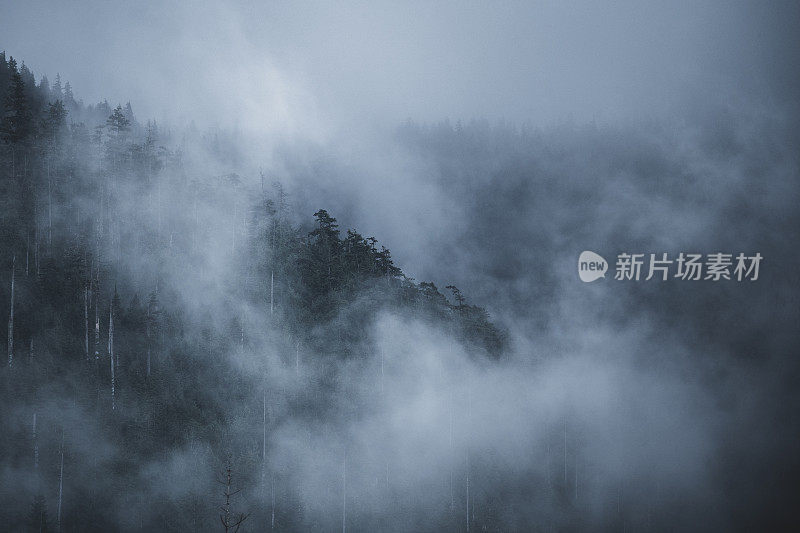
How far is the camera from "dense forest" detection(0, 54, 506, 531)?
132ft

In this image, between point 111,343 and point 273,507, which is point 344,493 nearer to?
point 273,507

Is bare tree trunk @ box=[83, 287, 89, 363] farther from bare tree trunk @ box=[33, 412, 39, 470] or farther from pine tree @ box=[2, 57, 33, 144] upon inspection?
pine tree @ box=[2, 57, 33, 144]

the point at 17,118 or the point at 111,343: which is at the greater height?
the point at 17,118

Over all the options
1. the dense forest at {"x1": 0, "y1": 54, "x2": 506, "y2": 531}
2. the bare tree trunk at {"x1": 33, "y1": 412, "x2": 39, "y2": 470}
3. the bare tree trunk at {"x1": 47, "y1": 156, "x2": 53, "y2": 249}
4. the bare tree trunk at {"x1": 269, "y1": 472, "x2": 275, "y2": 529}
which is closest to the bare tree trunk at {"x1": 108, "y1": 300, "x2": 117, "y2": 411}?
the dense forest at {"x1": 0, "y1": 54, "x2": 506, "y2": 531}

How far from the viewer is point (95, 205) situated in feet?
184

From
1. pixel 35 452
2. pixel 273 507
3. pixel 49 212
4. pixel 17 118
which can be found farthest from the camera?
pixel 17 118

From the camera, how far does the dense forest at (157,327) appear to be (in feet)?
132

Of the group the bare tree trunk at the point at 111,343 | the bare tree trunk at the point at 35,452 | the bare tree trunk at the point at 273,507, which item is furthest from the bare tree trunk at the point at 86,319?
the bare tree trunk at the point at 273,507

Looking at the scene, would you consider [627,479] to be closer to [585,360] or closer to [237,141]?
[585,360]

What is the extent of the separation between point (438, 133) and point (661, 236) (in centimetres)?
7652

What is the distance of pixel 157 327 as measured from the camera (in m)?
48.8

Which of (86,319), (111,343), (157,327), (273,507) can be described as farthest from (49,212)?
(273,507)

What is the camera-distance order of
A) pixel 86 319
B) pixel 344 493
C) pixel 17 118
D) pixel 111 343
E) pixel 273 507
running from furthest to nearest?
pixel 17 118 → pixel 344 493 → pixel 273 507 → pixel 86 319 → pixel 111 343

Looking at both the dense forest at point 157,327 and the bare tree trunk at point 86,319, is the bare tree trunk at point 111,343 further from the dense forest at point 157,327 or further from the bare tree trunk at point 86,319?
the bare tree trunk at point 86,319
